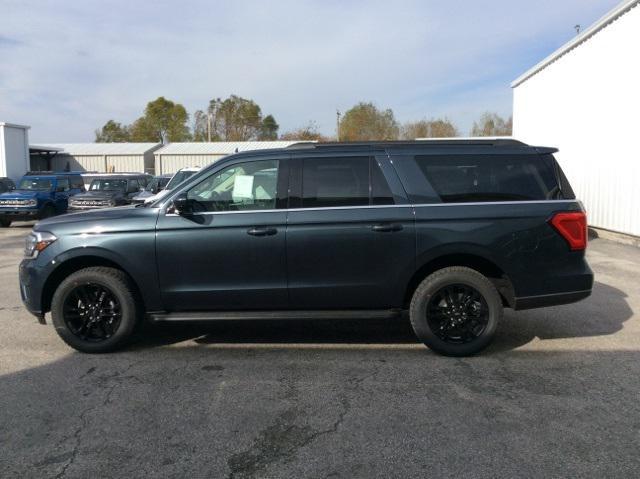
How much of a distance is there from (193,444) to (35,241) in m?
2.81

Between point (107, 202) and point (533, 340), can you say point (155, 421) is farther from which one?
point (107, 202)

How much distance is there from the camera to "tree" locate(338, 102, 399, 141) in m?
55.8

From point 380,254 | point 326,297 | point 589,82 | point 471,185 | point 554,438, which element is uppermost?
point 589,82

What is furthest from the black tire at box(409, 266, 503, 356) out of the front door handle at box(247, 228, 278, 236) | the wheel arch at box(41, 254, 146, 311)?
the wheel arch at box(41, 254, 146, 311)

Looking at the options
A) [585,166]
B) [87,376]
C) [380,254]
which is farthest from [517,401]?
[585,166]

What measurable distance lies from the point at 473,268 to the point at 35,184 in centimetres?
1817

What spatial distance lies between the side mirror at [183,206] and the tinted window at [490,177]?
7.00 feet

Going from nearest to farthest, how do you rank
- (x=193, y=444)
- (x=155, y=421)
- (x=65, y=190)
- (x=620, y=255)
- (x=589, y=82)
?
1. (x=193, y=444)
2. (x=155, y=421)
3. (x=620, y=255)
4. (x=589, y=82)
5. (x=65, y=190)

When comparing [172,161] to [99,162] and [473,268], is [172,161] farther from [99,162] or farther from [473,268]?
[473,268]

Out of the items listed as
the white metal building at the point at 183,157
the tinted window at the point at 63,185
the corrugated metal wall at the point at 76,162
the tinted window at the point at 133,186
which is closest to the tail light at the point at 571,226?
the tinted window at the point at 133,186

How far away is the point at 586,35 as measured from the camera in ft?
46.6

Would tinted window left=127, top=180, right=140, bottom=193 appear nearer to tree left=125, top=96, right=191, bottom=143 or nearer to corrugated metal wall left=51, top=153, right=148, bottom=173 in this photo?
corrugated metal wall left=51, top=153, right=148, bottom=173

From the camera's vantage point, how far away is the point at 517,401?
13.6 ft

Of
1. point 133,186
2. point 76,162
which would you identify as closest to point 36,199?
point 133,186
